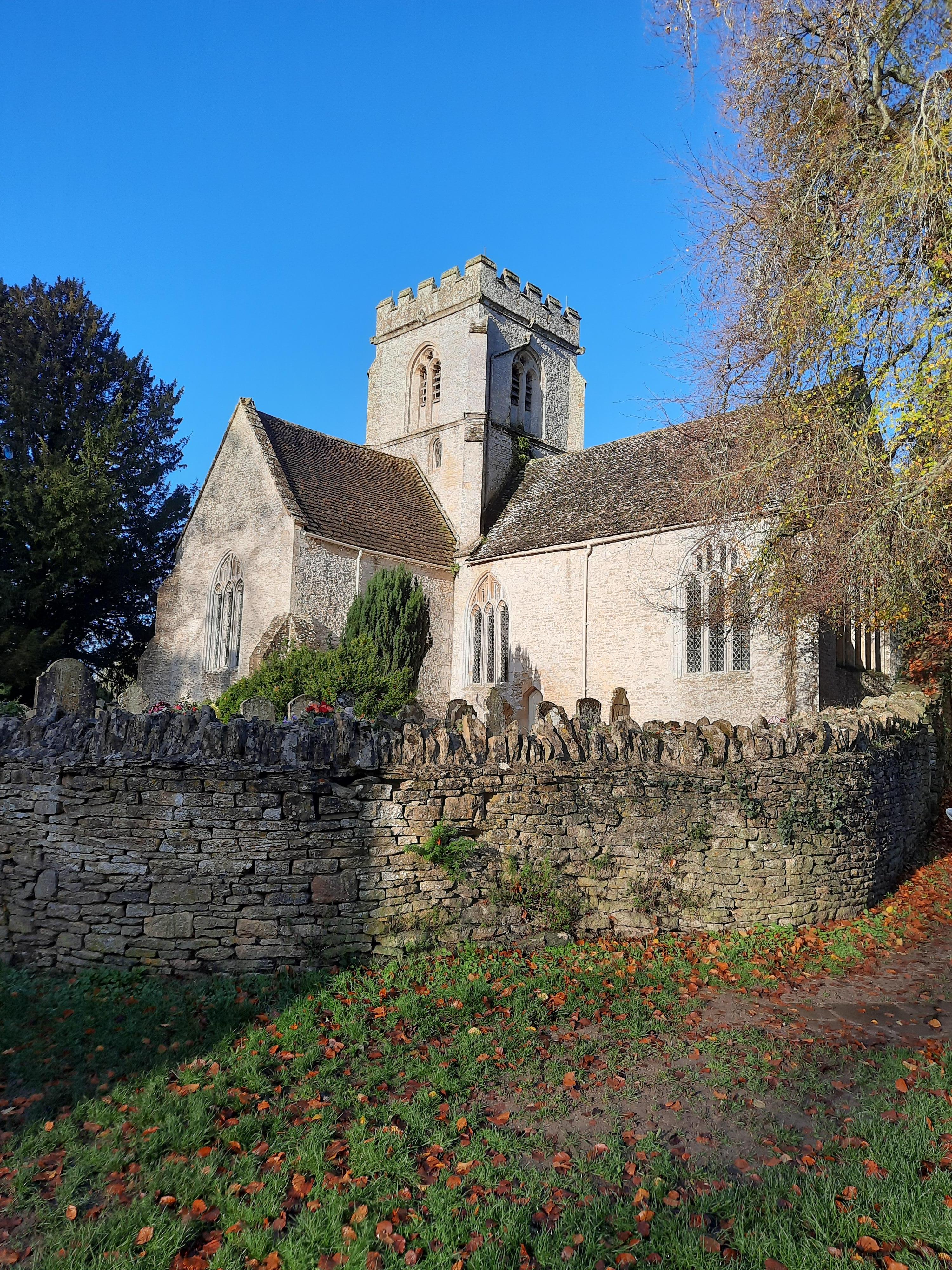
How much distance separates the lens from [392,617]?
20500mm

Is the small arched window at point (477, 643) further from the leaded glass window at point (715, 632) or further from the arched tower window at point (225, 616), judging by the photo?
the leaded glass window at point (715, 632)

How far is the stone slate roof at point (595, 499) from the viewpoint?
19.1 metres

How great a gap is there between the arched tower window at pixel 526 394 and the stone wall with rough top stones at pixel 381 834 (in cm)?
2160

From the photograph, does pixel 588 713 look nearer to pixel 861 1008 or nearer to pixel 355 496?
pixel 861 1008

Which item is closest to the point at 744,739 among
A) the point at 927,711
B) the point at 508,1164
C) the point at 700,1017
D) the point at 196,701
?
the point at 700,1017

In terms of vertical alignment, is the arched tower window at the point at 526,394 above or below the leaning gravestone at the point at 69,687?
above

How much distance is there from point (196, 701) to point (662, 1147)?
65.2 feet

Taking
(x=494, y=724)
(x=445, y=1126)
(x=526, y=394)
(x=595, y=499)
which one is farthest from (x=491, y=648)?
(x=445, y=1126)

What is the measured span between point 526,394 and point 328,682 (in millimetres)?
16748

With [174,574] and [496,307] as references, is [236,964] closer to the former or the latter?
[174,574]

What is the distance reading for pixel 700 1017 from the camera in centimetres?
579

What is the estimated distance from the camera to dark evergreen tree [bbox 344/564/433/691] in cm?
2003

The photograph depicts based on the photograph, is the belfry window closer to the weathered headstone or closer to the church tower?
the church tower

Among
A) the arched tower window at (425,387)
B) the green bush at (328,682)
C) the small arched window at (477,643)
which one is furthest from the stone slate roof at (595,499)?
the green bush at (328,682)
